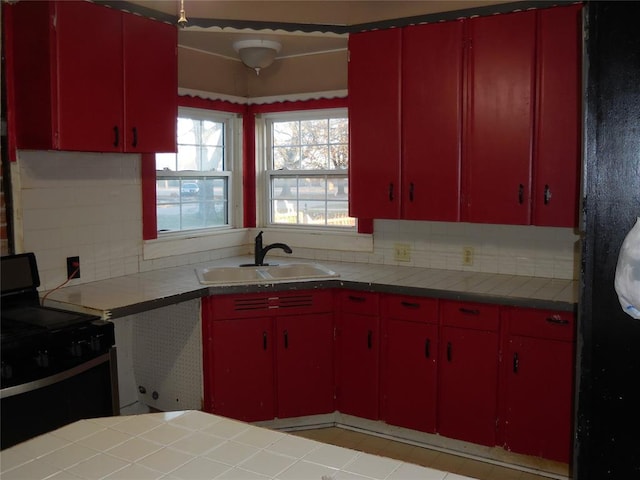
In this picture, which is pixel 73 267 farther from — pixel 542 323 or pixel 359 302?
pixel 542 323

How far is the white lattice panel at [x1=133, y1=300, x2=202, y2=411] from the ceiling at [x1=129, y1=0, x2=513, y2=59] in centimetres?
165

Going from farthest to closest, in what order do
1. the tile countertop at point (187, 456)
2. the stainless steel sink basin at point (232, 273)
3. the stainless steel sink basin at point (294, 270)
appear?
the stainless steel sink basin at point (294, 270), the stainless steel sink basin at point (232, 273), the tile countertop at point (187, 456)

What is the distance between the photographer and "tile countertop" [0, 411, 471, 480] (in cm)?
115

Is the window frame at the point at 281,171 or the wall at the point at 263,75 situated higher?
the wall at the point at 263,75

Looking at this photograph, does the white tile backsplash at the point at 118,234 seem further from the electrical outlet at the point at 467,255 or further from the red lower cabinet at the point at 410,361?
the red lower cabinet at the point at 410,361

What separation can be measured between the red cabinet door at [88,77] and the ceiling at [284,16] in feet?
1.62

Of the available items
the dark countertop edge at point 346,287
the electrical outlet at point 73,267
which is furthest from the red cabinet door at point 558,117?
the electrical outlet at point 73,267

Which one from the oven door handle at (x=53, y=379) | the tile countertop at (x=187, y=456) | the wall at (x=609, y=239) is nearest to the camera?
the tile countertop at (x=187, y=456)

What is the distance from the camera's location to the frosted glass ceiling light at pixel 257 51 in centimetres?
393

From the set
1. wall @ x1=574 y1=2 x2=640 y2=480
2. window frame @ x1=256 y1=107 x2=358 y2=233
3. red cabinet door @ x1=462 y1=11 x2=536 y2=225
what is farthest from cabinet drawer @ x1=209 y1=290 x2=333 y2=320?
wall @ x1=574 y1=2 x2=640 y2=480

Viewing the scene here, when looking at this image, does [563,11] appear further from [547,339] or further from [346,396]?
[346,396]

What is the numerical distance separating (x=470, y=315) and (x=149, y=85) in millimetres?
2119

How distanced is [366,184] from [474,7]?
1.15 metres

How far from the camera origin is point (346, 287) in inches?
137
